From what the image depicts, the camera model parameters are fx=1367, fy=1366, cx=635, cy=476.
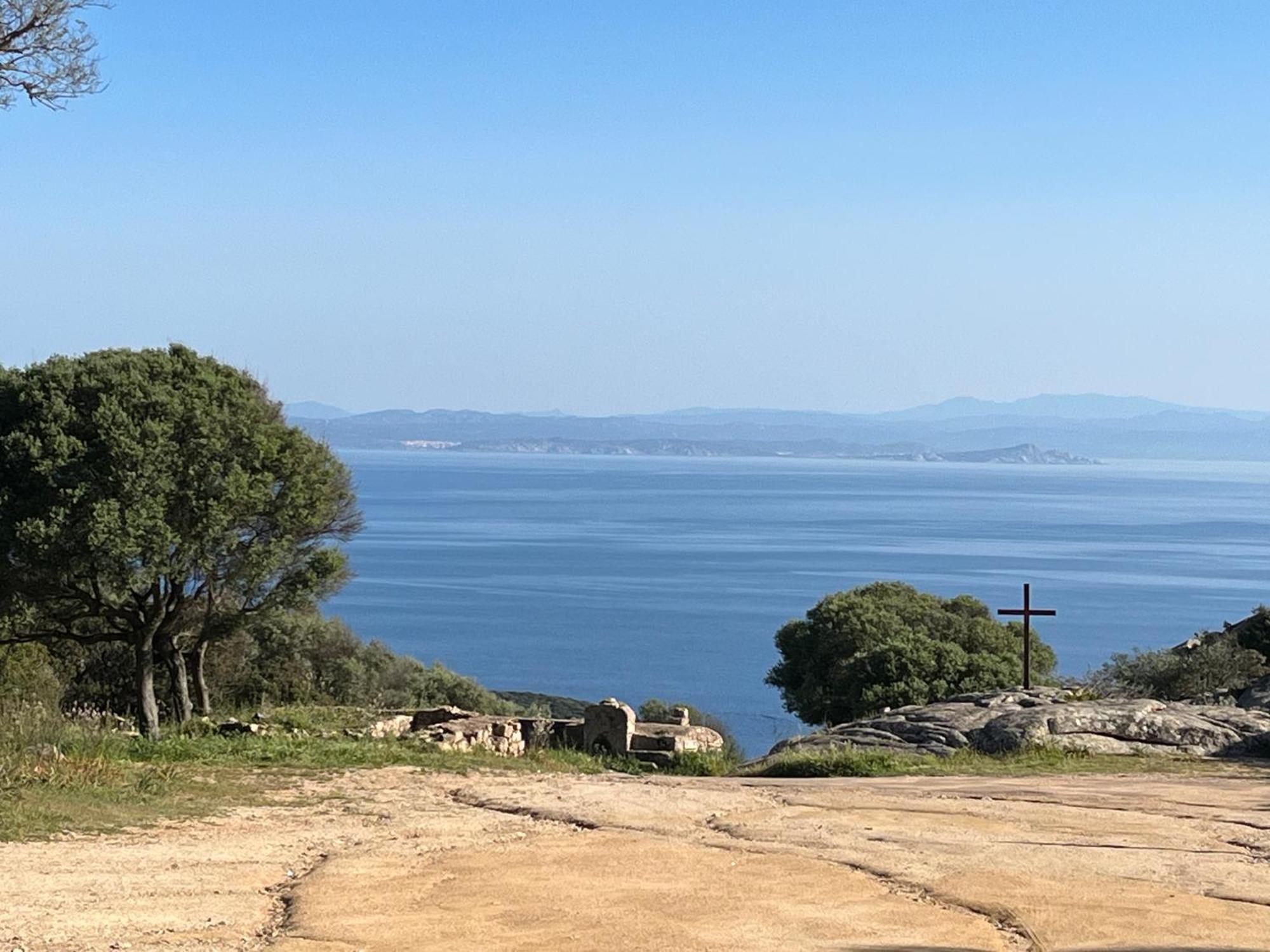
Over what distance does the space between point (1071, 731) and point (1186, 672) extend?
917cm

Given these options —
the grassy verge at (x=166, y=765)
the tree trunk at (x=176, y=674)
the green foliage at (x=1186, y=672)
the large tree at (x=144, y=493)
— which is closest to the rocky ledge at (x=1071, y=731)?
the grassy verge at (x=166, y=765)

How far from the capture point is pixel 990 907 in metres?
7.45

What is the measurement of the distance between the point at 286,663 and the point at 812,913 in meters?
29.6

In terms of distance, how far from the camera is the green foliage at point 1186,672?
74.2 ft

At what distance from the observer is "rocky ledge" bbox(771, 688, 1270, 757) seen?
49.0 feet

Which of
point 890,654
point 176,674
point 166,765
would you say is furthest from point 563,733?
point 890,654

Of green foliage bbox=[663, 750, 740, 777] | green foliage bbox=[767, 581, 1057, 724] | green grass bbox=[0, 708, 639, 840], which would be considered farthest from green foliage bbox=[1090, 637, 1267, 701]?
green grass bbox=[0, 708, 639, 840]

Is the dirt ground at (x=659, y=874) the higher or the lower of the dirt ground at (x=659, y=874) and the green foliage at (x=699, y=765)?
the higher

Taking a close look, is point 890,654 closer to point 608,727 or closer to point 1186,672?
point 1186,672

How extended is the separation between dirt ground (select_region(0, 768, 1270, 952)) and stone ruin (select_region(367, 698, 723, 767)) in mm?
6200

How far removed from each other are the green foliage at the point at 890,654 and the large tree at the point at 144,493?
57.4 ft

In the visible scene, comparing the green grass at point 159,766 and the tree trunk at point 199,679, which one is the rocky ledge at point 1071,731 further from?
the tree trunk at point 199,679

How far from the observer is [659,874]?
8.20 metres

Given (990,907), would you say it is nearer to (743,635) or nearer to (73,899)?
(73,899)
